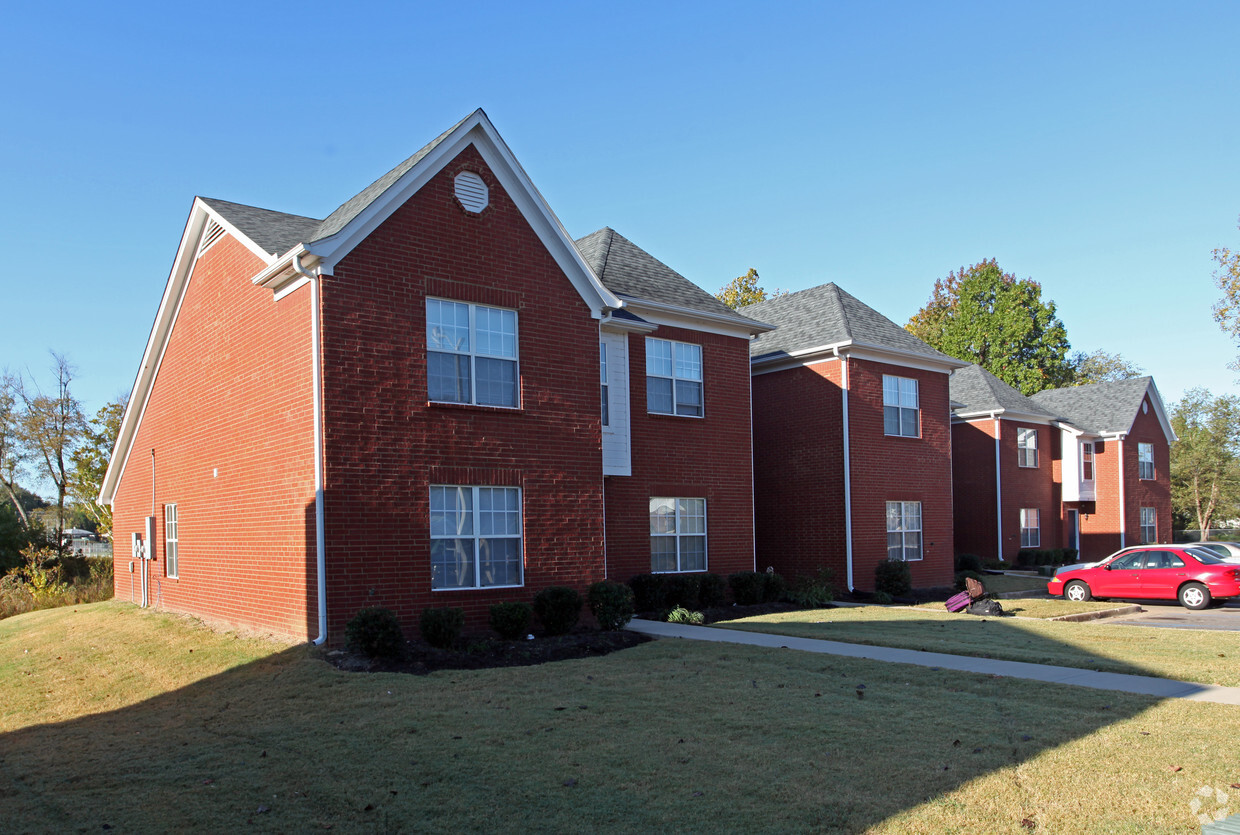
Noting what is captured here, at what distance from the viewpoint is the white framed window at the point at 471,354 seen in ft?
48.8

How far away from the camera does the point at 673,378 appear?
20.8 m

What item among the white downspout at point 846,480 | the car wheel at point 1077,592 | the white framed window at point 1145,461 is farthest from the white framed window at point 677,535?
the white framed window at point 1145,461

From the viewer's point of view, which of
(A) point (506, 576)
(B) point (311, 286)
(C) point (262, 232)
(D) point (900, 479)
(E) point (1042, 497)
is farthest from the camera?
(E) point (1042, 497)

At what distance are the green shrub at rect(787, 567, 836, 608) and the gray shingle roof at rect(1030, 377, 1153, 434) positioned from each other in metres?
21.4

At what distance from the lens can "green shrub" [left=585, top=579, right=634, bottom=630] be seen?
51.2ft

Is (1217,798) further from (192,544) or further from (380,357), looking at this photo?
(192,544)

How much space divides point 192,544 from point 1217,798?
58.3ft

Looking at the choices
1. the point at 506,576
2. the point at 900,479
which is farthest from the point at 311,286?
the point at 900,479

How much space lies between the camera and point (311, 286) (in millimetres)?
13719

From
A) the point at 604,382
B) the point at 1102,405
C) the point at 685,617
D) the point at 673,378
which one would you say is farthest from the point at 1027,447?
the point at 604,382

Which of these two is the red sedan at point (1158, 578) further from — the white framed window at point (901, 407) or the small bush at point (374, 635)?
the small bush at point (374, 635)

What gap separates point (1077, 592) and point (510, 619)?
16980 millimetres

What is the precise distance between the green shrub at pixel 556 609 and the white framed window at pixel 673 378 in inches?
240

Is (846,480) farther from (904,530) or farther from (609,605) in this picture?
(609,605)
